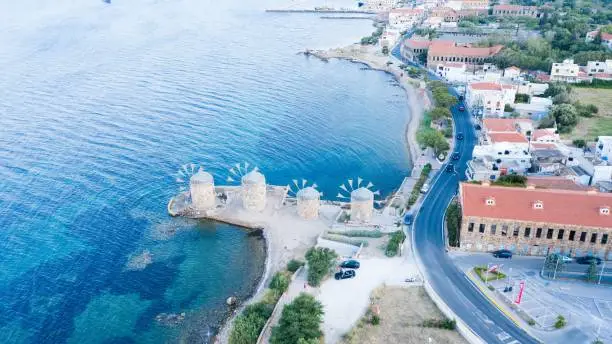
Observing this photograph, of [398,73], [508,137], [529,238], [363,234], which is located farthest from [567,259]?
[398,73]

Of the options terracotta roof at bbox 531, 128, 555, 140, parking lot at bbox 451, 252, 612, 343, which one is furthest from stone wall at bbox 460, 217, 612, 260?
terracotta roof at bbox 531, 128, 555, 140

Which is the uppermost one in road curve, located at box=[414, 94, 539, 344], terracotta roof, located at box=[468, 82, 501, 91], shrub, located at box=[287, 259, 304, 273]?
terracotta roof, located at box=[468, 82, 501, 91]

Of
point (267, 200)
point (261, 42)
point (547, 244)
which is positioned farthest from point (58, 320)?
point (261, 42)

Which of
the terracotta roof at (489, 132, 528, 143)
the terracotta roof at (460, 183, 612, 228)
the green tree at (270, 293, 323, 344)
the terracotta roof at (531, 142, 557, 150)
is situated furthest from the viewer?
A: the terracotta roof at (531, 142, 557, 150)

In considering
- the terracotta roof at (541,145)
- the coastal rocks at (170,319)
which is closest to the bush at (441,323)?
the coastal rocks at (170,319)

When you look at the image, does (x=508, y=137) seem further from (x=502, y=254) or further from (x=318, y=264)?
(x=318, y=264)

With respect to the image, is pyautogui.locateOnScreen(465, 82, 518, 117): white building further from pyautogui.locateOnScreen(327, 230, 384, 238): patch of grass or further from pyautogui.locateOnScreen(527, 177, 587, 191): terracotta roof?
pyautogui.locateOnScreen(327, 230, 384, 238): patch of grass

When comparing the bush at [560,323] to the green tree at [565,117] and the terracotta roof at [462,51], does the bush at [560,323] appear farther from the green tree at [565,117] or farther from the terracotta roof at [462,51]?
the terracotta roof at [462,51]
